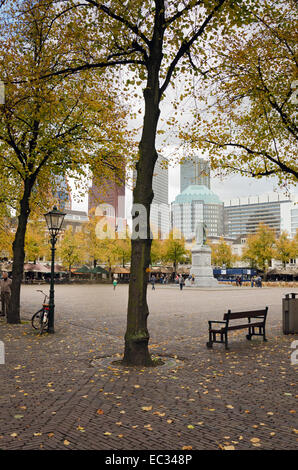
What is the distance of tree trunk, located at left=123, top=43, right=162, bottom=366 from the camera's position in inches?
348

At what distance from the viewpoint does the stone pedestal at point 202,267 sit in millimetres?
52750

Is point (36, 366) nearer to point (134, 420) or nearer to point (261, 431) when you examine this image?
point (134, 420)

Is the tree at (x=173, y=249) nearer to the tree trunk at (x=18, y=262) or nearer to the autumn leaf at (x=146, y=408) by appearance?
the tree trunk at (x=18, y=262)

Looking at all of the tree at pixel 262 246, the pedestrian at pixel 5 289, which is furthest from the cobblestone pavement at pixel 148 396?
the tree at pixel 262 246

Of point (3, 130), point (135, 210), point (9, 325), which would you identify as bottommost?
point (9, 325)

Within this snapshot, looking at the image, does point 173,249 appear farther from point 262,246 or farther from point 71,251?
point 71,251

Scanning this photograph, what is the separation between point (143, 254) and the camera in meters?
9.05

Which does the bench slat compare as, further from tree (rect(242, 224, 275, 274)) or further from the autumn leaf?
tree (rect(242, 224, 275, 274))

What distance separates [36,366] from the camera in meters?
8.66

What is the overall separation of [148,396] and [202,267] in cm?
4764

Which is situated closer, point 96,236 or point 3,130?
point 3,130

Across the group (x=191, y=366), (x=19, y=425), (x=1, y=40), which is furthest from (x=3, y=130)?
(x=19, y=425)

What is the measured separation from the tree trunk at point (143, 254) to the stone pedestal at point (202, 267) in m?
44.0
